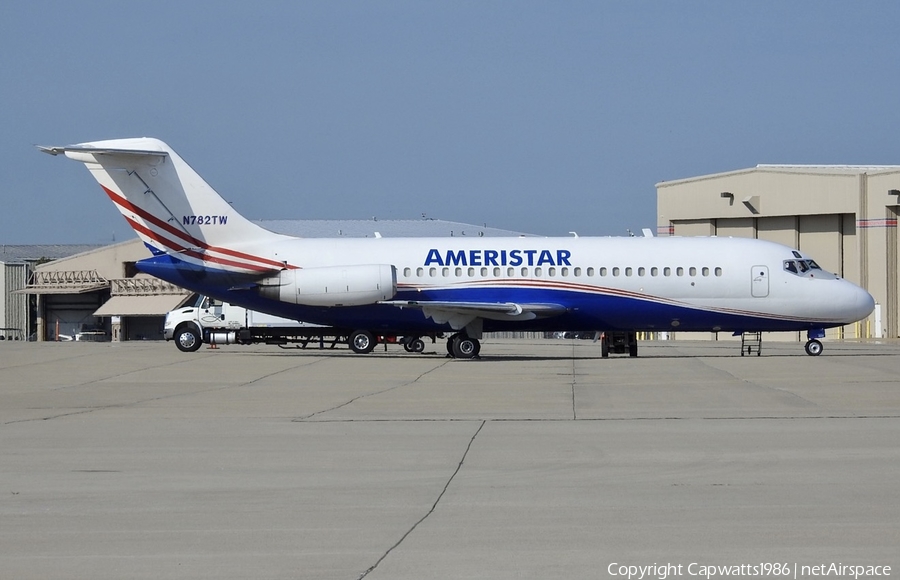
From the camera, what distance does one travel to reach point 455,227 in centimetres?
9094

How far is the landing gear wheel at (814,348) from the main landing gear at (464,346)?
31.7 feet

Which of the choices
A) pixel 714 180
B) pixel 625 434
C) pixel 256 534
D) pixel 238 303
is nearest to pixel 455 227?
pixel 714 180

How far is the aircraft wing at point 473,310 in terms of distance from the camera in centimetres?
3228

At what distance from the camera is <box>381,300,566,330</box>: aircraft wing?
32.3 meters

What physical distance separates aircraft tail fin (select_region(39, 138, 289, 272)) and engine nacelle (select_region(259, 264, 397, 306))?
0.76 m

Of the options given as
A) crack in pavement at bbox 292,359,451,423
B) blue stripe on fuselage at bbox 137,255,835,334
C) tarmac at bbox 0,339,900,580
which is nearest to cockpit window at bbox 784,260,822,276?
blue stripe on fuselage at bbox 137,255,835,334

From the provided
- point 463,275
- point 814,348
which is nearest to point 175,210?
point 463,275

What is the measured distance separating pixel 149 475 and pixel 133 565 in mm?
3940

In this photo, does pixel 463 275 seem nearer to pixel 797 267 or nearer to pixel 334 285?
pixel 334 285

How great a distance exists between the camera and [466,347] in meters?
33.5

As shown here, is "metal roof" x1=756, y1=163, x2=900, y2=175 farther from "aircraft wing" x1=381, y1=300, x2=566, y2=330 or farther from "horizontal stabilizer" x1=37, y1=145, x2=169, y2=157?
"horizontal stabilizer" x1=37, y1=145, x2=169, y2=157

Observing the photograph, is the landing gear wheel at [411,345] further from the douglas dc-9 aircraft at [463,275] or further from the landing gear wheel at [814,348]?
the landing gear wheel at [814,348]

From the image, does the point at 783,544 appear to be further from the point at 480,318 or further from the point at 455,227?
the point at 455,227

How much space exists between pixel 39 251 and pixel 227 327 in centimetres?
7806
